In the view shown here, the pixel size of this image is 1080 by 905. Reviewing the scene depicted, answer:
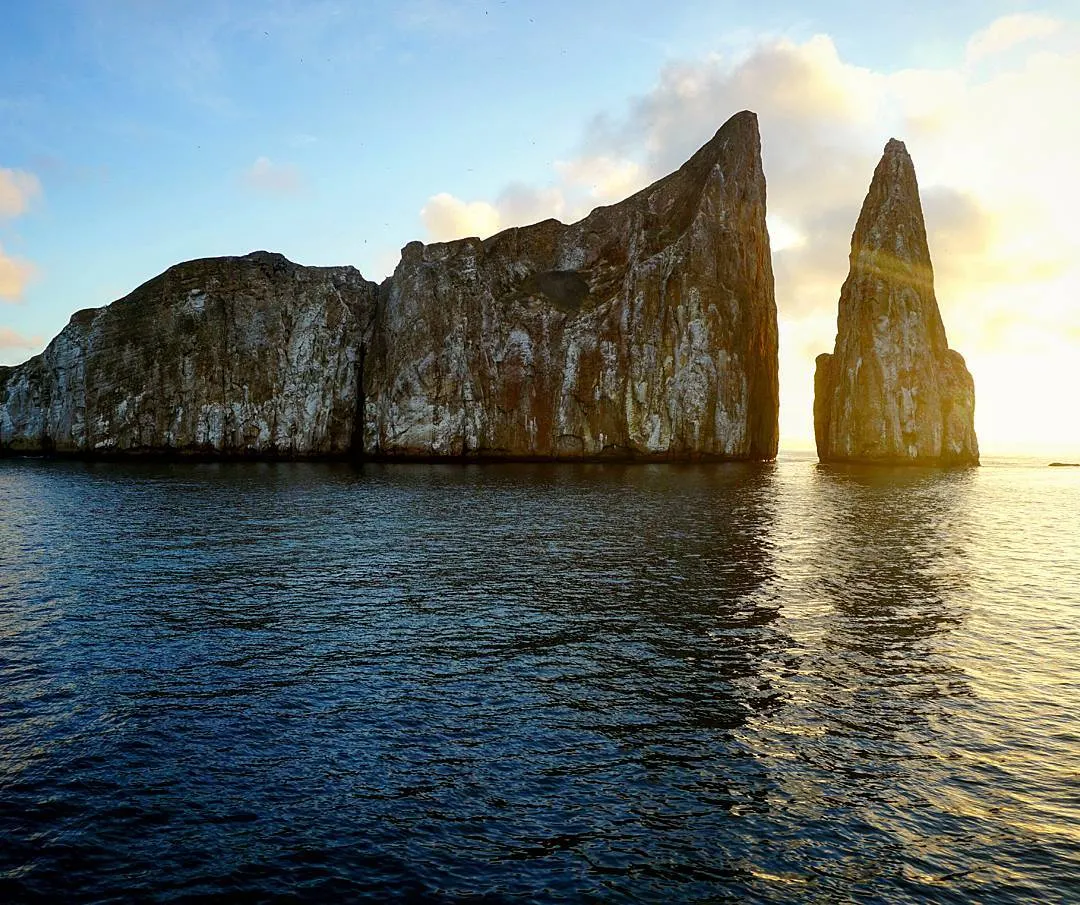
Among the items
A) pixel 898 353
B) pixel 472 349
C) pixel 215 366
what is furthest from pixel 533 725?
pixel 215 366

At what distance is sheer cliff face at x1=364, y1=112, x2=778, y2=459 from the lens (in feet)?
370

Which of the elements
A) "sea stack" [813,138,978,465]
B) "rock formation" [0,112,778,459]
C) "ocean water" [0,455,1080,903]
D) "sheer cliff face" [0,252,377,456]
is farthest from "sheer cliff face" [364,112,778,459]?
"ocean water" [0,455,1080,903]

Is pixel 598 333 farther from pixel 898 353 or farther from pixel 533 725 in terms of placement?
pixel 533 725

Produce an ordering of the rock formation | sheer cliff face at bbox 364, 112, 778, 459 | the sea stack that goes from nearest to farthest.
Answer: sheer cliff face at bbox 364, 112, 778, 459 → the rock formation → the sea stack

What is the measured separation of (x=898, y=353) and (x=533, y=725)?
120 m

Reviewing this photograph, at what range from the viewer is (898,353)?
116 metres

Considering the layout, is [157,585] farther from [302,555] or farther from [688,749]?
[688,749]

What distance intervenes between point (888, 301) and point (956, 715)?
11695 centimetres

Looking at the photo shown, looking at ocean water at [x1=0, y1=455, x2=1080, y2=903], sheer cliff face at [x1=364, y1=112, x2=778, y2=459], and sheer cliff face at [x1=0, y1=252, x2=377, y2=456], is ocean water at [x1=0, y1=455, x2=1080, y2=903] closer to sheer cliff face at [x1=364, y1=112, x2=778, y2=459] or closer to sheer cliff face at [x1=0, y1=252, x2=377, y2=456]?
sheer cliff face at [x1=364, y1=112, x2=778, y2=459]

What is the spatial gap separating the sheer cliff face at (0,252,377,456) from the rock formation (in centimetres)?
35

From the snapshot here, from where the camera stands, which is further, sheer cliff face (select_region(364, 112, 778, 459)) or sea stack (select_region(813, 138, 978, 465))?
sea stack (select_region(813, 138, 978, 465))

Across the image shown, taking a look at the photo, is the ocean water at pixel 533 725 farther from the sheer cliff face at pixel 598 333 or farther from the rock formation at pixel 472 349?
the rock formation at pixel 472 349

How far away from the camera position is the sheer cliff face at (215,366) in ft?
400

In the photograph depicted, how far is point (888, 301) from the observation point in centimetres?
11719
